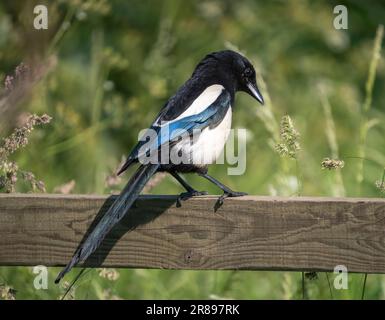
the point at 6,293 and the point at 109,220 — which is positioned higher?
the point at 109,220

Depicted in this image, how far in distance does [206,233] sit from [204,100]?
675 millimetres

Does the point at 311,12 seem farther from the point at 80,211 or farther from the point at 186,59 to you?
the point at 80,211

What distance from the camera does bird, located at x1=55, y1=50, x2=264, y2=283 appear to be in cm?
248

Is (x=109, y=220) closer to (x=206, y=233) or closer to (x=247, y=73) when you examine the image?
(x=206, y=233)

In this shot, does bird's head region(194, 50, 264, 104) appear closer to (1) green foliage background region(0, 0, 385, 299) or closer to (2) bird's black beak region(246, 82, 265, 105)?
(2) bird's black beak region(246, 82, 265, 105)

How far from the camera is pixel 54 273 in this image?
312cm

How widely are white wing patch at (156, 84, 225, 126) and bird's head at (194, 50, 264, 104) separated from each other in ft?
0.45

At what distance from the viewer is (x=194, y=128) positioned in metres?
2.74

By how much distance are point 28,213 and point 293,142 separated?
758mm

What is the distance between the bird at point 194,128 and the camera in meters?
2.48

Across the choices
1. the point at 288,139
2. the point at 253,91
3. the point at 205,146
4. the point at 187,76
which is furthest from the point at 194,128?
the point at 187,76

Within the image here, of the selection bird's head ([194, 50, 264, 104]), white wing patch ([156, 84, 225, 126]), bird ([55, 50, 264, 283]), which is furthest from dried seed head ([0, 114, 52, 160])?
bird's head ([194, 50, 264, 104])

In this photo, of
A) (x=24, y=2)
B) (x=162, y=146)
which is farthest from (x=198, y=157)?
(x=24, y=2)

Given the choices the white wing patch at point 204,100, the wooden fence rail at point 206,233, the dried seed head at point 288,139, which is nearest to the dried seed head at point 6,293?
the wooden fence rail at point 206,233
